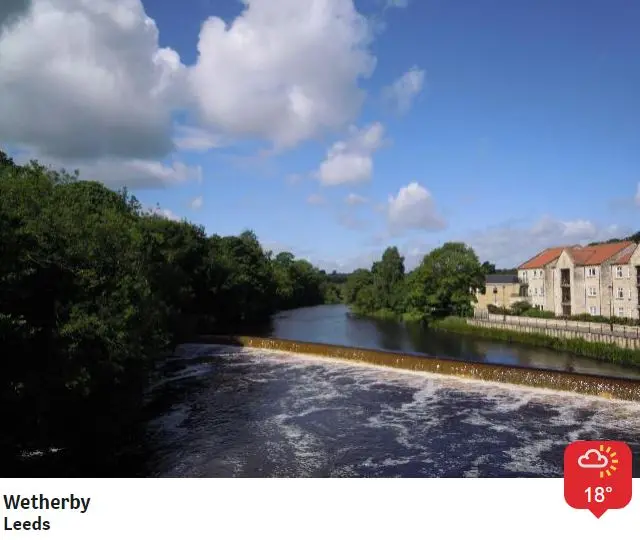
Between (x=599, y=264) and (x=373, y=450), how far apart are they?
3329cm

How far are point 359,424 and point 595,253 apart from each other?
34.4 m

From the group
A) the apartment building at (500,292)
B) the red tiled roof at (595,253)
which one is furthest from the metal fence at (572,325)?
the apartment building at (500,292)

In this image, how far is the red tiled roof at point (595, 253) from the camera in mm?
38781

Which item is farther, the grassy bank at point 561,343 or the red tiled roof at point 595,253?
the red tiled roof at point 595,253

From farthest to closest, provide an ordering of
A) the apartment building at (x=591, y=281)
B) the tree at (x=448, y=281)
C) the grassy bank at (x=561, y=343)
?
the tree at (x=448, y=281), the apartment building at (x=591, y=281), the grassy bank at (x=561, y=343)

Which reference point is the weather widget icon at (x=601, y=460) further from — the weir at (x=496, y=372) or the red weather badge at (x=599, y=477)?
the weir at (x=496, y=372)

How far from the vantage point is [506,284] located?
184ft

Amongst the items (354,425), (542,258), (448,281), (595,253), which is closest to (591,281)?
(595,253)

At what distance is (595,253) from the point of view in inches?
1618

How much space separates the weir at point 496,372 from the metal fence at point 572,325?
13.8m

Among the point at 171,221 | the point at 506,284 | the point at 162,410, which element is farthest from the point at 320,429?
the point at 506,284

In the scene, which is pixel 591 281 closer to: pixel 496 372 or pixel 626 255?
pixel 626 255

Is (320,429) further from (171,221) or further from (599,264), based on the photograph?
(599,264)

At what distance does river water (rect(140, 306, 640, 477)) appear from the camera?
39.2ft
